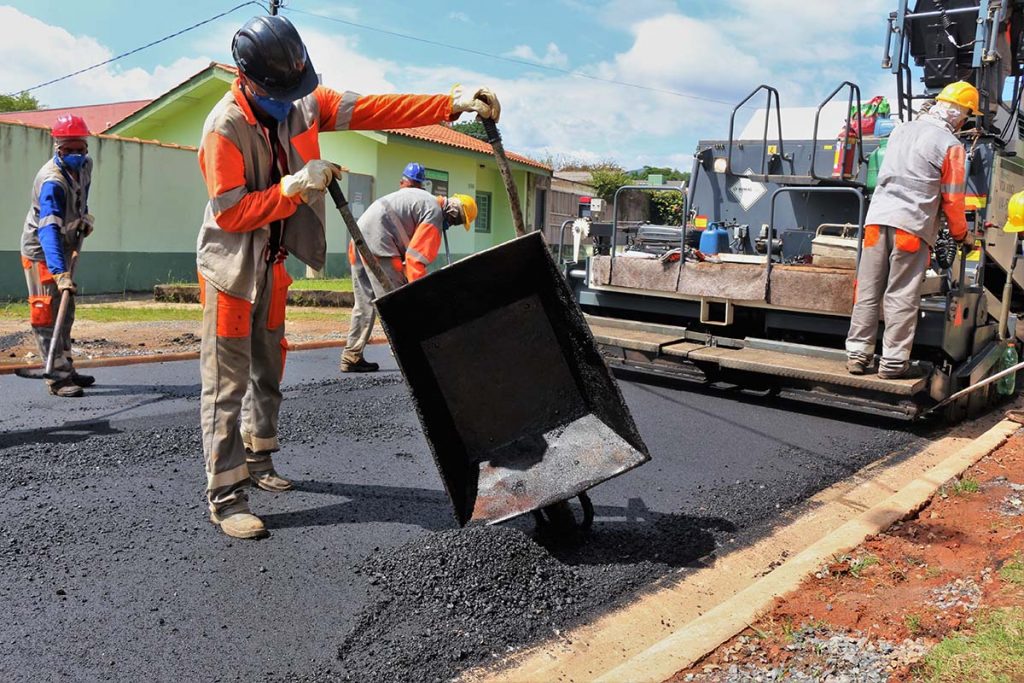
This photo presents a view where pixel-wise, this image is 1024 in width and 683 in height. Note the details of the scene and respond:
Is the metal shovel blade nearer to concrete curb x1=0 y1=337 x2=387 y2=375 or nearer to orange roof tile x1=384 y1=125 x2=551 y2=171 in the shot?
concrete curb x1=0 y1=337 x2=387 y2=375

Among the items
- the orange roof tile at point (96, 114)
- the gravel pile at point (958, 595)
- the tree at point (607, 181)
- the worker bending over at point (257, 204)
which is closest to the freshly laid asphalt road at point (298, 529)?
the worker bending over at point (257, 204)

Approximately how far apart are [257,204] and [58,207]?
3.24 meters

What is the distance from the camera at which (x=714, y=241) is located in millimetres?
7477

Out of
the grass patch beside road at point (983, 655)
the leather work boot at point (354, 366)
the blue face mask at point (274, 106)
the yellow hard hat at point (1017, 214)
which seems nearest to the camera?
the grass patch beside road at point (983, 655)

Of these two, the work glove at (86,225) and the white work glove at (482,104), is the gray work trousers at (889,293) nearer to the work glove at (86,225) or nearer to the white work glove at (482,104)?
the white work glove at (482,104)

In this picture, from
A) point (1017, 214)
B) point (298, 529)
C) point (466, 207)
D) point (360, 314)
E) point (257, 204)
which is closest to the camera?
point (257, 204)

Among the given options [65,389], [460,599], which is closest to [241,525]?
[460,599]

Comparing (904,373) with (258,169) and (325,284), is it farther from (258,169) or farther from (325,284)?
(325,284)

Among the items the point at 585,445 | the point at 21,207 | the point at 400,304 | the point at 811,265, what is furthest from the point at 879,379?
the point at 21,207

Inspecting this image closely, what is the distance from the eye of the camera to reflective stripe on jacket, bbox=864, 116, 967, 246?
5.04 metres

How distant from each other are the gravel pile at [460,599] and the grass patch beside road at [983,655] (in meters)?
1.01

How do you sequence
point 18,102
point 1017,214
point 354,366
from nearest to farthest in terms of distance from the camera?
1. point 1017,214
2. point 354,366
3. point 18,102

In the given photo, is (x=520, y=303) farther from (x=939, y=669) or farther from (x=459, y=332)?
(x=939, y=669)

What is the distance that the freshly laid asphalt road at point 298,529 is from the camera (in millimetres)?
2551
